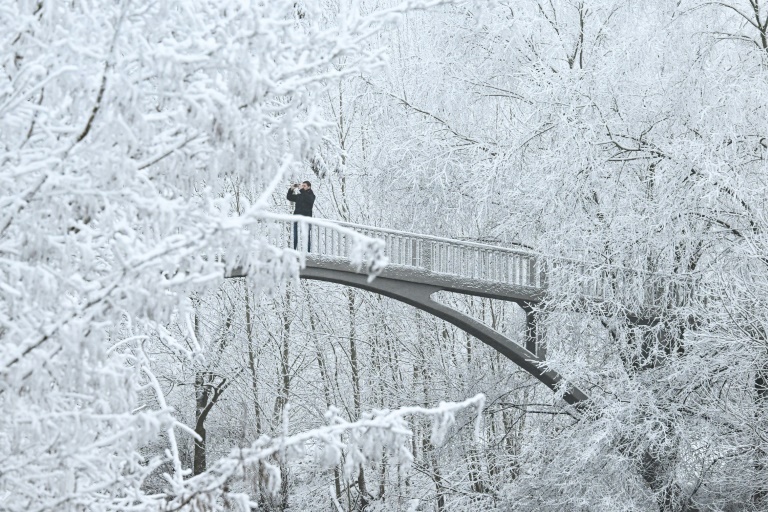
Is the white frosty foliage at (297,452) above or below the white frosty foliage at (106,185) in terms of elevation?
below

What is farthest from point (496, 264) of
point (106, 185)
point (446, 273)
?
point (106, 185)

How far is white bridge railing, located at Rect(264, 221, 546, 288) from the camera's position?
13.1 m

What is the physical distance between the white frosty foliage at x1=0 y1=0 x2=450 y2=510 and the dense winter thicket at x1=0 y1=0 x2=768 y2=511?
0.5 inches

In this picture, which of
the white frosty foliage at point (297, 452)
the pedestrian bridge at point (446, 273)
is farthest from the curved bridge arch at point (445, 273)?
the white frosty foliage at point (297, 452)

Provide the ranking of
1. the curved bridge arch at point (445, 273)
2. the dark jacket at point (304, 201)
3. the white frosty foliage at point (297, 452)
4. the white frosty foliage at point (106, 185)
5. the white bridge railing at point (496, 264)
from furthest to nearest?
the curved bridge arch at point (445, 273) < the dark jacket at point (304, 201) < the white bridge railing at point (496, 264) < the white frosty foliage at point (297, 452) < the white frosty foliage at point (106, 185)

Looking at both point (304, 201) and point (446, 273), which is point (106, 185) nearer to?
point (304, 201)

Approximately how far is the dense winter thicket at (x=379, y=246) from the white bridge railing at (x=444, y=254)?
425mm

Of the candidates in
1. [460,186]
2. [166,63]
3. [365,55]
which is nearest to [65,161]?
[166,63]

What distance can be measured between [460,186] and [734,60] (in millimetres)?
3563

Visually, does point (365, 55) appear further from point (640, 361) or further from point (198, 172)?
point (640, 361)

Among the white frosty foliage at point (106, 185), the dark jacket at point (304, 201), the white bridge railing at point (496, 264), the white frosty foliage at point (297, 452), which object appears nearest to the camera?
the white frosty foliage at point (106, 185)

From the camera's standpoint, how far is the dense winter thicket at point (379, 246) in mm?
3396

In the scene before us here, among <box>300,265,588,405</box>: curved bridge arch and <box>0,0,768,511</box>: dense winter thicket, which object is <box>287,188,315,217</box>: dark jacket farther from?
<box>0,0,768,511</box>: dense winter thicket

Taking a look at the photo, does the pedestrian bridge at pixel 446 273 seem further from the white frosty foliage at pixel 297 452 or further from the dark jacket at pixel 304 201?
the white frosty foliage at pixel 297 452
